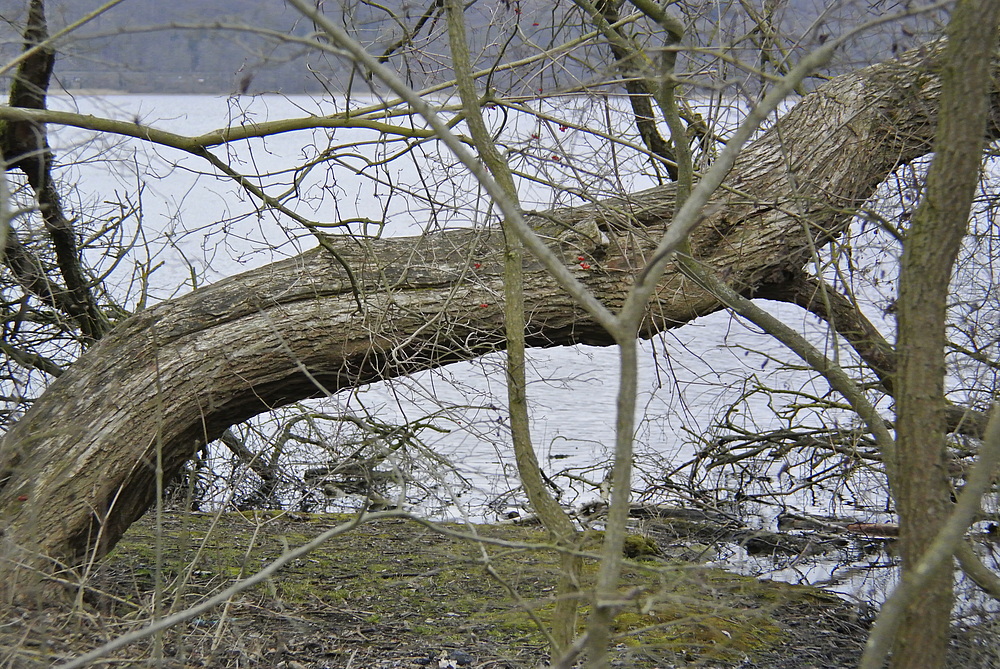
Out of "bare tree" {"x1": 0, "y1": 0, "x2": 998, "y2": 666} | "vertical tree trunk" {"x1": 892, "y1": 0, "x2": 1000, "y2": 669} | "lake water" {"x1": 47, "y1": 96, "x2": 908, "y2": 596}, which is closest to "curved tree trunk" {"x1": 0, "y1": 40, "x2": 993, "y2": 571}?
"bare tree" {"x1": 0, "y1": 0, "x2": 998, "y2": 666}

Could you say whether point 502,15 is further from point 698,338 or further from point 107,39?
point 698,338

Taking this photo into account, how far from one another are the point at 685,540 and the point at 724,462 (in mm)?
563

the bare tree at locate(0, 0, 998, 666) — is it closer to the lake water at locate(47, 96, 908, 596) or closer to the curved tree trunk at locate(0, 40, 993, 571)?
the curved tree trunk at locate(0, 40, 993, 571)

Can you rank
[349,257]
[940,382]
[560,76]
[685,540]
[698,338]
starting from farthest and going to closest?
[698,338] → [685,540] → [560,76] → [349,257] → [940,382]

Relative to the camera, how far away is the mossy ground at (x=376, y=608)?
137 inches

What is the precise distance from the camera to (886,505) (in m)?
5.91

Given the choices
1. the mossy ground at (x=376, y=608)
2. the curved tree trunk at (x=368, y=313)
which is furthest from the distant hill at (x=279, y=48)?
the mossy ground at (x=376, y=608)

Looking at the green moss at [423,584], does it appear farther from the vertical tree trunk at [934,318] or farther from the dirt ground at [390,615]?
the vertical tree trunk at [934,318]

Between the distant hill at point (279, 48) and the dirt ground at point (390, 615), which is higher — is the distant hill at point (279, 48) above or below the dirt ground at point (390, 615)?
above

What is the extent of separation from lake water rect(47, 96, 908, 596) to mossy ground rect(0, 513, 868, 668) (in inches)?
17.7

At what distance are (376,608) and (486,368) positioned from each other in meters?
1.66

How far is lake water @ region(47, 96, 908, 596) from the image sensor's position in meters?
3.87

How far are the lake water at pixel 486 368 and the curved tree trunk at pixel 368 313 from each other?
201 millimetres

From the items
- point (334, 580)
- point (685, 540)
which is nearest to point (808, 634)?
point (685, 540)
